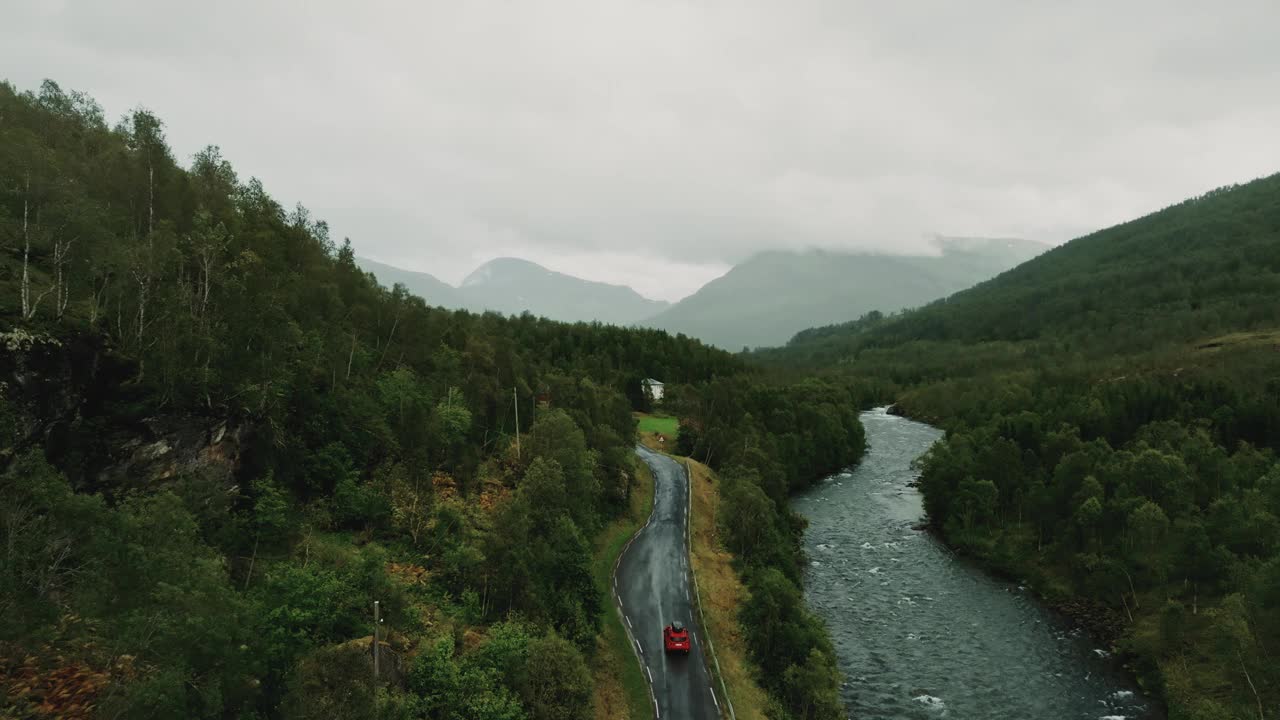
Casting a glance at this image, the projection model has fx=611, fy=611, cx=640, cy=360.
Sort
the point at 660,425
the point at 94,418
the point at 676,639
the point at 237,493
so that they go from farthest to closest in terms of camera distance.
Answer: the point at 660,425, the point at 676,639, the point at 237,493, the point at 94,418

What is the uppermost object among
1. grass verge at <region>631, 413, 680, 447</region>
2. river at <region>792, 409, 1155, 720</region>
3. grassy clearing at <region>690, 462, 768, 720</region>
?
grass verge at <region>631, 413, 680, 447</region>

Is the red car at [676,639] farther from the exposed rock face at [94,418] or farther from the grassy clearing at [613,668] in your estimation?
the exposed rock face at [94,418]

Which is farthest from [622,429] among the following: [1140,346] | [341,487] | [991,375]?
[1140,346]

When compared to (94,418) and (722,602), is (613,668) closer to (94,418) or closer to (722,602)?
(722,602)

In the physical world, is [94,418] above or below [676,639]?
above

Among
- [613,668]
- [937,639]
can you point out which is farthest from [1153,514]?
[613,668]

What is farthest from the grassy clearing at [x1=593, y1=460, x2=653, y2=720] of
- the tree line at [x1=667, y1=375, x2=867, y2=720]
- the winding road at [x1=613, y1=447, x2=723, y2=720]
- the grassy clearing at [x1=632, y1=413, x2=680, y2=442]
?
the grassy clearing at [x1=632, y1=413, x2=680, y2=442]

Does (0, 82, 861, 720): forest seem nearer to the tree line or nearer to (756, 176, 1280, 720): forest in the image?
the tree line
